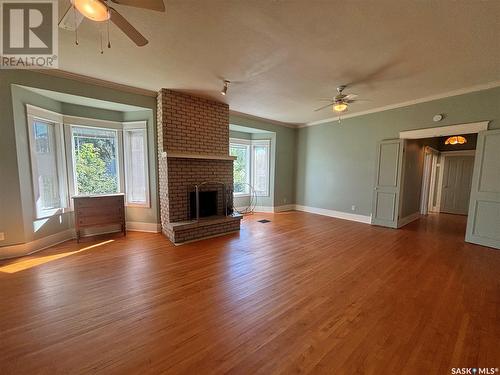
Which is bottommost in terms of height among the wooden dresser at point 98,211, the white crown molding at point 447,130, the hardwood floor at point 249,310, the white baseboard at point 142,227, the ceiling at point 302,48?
the hardwood floor at point 249,310

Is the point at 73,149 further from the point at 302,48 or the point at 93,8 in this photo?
the point at 302,48

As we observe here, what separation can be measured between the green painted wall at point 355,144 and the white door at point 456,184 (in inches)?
144

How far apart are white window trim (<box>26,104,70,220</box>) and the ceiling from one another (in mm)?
993

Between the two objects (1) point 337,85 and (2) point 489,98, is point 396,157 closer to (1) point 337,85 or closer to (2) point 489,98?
(2) point 489,98

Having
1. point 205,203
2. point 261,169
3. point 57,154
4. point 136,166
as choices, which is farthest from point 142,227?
point 261,169

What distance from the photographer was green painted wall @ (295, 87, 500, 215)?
3.96m

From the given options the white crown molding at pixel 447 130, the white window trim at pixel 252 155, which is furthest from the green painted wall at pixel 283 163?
the white crown molding at pixel 447 130

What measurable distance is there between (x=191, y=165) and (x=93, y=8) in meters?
3.01

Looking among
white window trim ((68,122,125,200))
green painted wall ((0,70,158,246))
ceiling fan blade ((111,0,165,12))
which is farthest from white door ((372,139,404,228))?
green painted wall ((0,70,158,246))

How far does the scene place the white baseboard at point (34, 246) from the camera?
10.5 ft

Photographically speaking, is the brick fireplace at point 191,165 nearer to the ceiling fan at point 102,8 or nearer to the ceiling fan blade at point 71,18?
the ceiling fan blade at point 71,18

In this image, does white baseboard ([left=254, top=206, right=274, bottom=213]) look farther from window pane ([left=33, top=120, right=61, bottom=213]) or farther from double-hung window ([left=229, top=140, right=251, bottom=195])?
window pane ([left=33, top=120, right=61, bottom=213])

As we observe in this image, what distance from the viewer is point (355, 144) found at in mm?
5684

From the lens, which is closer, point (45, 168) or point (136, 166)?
point (45, 168)
